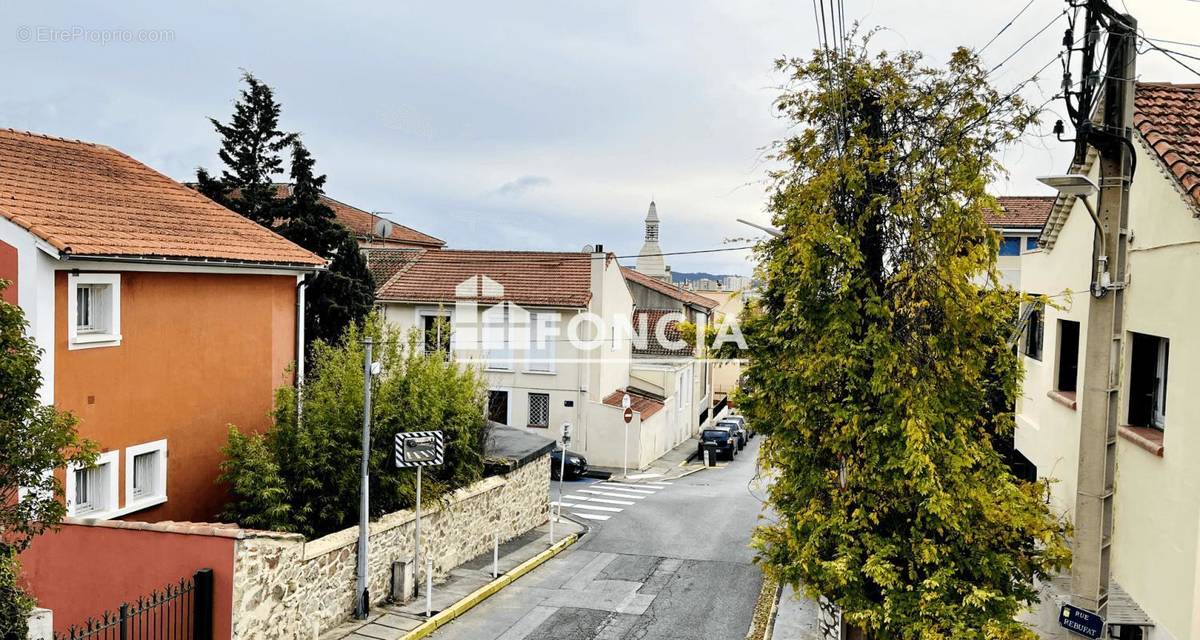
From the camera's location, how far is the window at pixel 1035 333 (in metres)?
14.9

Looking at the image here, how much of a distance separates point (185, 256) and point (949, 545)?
12738 mm

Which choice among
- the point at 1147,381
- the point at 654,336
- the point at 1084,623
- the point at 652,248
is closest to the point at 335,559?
the point at 1084,623

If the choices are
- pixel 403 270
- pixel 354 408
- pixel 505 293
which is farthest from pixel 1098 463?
pixel 403 270

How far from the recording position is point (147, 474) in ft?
50.8

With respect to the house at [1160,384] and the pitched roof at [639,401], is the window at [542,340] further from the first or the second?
the house at [1160,384]

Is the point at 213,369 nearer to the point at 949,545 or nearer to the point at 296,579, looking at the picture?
the point at 296,579

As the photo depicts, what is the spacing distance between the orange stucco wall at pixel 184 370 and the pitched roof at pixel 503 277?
54.6 feet

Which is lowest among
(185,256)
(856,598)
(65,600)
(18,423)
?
(65,600)

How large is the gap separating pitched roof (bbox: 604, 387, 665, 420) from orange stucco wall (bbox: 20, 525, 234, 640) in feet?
78.0

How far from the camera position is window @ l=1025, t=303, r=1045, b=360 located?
14.9m

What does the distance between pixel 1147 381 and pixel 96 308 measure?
47.7 feet

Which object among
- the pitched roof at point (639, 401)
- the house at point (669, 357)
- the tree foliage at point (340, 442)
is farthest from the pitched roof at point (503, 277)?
the tree foliage at point (340, 442)

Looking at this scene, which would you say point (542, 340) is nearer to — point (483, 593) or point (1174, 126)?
point (483, 593)

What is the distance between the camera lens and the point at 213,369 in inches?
662
